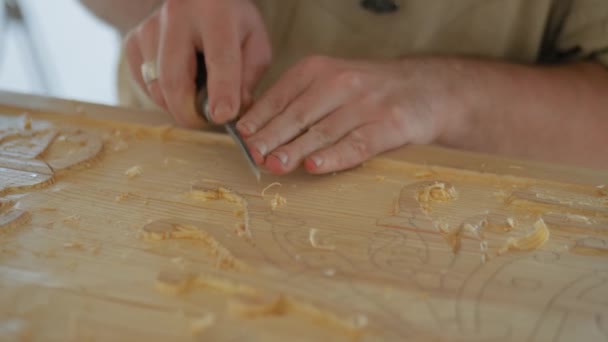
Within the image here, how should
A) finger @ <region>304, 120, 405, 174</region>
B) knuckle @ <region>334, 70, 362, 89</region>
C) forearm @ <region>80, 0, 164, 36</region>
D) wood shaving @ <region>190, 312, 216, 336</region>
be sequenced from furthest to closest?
forearm @ <region>80, 0, 164, 36</region> → knuckle @ <region>334, 70, 362, 89</region> → finger @ <region>304, 120, 405, 174</region> → wood shaving @ <region>190, 312, 216, 336</region>

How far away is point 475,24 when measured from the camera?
124 centimetres

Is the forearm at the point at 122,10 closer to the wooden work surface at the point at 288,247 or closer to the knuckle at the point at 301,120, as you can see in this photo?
the wooden work surface at the point at 288,247

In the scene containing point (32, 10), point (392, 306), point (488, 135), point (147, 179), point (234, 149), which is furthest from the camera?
point (32, 10)

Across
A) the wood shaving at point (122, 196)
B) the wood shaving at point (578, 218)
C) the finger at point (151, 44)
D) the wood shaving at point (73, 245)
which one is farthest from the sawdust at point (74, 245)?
the wood shaving at point (578, 218)

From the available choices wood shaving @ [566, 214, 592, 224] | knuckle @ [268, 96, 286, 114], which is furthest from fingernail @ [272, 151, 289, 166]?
wood shaving @ [566, 214, 592, 224]

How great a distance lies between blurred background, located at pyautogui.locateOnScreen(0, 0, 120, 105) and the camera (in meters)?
3.25

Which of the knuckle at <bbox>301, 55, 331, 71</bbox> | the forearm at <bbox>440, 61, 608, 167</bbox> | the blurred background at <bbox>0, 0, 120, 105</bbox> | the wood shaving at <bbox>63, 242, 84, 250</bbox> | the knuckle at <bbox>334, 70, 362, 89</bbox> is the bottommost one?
the blurred background at <bbox>0, 0, 120, 105</bbox>

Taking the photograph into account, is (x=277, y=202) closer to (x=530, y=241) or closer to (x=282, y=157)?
(x=282, y=157)

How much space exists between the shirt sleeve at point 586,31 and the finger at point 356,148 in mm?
531

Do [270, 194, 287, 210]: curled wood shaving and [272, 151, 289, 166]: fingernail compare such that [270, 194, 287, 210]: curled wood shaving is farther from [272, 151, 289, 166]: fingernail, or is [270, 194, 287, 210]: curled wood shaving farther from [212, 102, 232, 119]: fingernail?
[212, 102, 232, 119]: fingernail

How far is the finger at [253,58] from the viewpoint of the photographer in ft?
3.41

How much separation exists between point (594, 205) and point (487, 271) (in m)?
0.28

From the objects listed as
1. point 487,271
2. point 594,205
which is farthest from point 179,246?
point 594,205

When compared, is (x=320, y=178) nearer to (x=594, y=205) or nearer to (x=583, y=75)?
(x=594, y=205)
